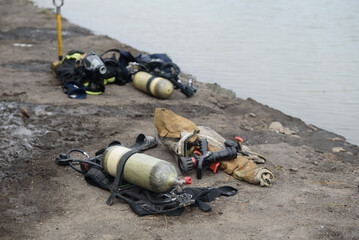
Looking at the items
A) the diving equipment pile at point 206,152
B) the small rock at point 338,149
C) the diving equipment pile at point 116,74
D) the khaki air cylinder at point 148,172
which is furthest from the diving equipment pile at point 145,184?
the diving equipment pile at point 116,74

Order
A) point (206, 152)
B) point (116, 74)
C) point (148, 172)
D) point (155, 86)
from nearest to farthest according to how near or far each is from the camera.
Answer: point (148, 172) → point (206, 152) → point (155, 86) → point (116, 74)

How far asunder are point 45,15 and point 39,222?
13504mm

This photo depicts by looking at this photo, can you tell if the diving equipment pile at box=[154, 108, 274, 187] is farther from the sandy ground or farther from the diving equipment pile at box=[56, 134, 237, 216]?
the diving equipment pile at box=[56, 134, 237, 216]

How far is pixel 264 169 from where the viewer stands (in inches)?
210

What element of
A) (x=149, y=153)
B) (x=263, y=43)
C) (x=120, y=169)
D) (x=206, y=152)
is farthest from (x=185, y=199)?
(x=263, y=43)

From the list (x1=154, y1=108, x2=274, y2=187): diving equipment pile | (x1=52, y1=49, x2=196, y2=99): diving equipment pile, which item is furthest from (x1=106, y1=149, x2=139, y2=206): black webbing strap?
(x1=52, y1=49, x2=196, y2=99): diving equipment pile

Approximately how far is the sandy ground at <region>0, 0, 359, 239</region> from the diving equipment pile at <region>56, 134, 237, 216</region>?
10cm

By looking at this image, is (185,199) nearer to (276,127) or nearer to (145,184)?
(145,184)

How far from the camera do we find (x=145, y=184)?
14.7 feet

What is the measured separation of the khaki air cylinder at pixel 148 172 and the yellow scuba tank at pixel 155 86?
12.5ft

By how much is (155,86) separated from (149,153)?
107 inches

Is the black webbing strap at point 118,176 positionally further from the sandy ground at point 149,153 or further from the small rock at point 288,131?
the small rock at point 288,131

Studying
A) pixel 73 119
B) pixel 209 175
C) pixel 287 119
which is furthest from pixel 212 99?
pixel 209 175

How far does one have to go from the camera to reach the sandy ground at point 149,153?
421cm
